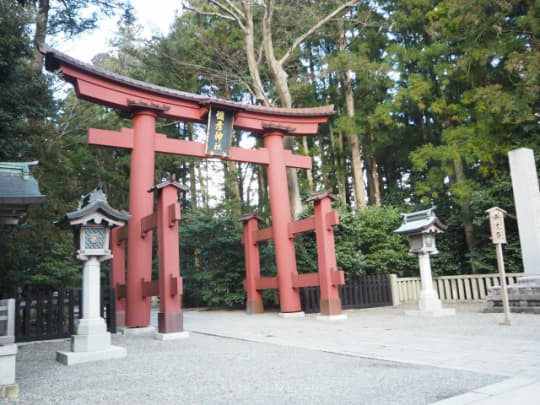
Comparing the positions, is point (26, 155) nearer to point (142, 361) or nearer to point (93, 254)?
point (93, 254)

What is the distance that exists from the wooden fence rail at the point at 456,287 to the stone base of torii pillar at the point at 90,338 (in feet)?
29.8

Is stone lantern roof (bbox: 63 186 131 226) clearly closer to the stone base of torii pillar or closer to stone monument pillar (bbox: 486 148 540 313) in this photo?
the stone base of torii pillar

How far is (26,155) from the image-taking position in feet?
28.8

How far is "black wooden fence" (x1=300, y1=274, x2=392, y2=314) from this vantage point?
1124cm

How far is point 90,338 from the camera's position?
19.0 feet

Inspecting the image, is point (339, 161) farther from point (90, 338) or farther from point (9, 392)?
point (9, 392)

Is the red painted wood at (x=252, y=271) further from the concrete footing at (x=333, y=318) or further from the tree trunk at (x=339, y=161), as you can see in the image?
the tree trunk at (x=339, y=161)

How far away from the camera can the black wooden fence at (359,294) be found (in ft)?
36.9

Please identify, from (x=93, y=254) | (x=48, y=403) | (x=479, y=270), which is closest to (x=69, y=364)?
(x=93, y=254)

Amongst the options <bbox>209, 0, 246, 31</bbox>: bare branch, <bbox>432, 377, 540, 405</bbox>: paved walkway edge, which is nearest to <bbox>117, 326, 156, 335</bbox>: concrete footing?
<bbox>432, 377, 540, 405</bbox>: paved walkway edge

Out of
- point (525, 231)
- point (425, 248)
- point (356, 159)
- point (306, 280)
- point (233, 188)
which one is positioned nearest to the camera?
point (525, 231)

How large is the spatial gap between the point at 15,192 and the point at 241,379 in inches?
121

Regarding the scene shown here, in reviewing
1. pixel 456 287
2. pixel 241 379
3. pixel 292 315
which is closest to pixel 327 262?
pixel 292 315

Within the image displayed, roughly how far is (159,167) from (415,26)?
1238 cm
